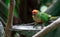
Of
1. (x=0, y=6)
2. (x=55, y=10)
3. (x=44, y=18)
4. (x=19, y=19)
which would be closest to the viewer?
(x=44, y=18)

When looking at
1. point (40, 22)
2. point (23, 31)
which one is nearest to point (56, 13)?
point (40, 22)

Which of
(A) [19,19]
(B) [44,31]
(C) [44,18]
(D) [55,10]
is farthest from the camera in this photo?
(A) [19,19]

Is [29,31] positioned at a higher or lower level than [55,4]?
lower

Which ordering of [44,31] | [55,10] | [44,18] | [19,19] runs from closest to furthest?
[44,31] < [44,18] < [55,10] < [19,19]

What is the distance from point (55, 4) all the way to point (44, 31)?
1.27 metres

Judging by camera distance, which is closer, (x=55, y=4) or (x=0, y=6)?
(x=55, y=4)

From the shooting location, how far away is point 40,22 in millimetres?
1229

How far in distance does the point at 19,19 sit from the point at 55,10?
2.42 feet

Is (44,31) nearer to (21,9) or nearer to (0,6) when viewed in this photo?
(0,6)

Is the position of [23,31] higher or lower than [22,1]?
lower

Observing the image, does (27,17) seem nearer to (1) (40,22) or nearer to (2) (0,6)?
(2) (0,6)

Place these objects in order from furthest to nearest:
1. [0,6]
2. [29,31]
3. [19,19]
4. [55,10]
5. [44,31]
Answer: [19,19], [0,6], [55,10], [29,31], [44,31]

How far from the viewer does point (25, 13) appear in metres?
2.26

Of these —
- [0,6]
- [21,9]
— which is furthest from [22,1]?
[0,6]
